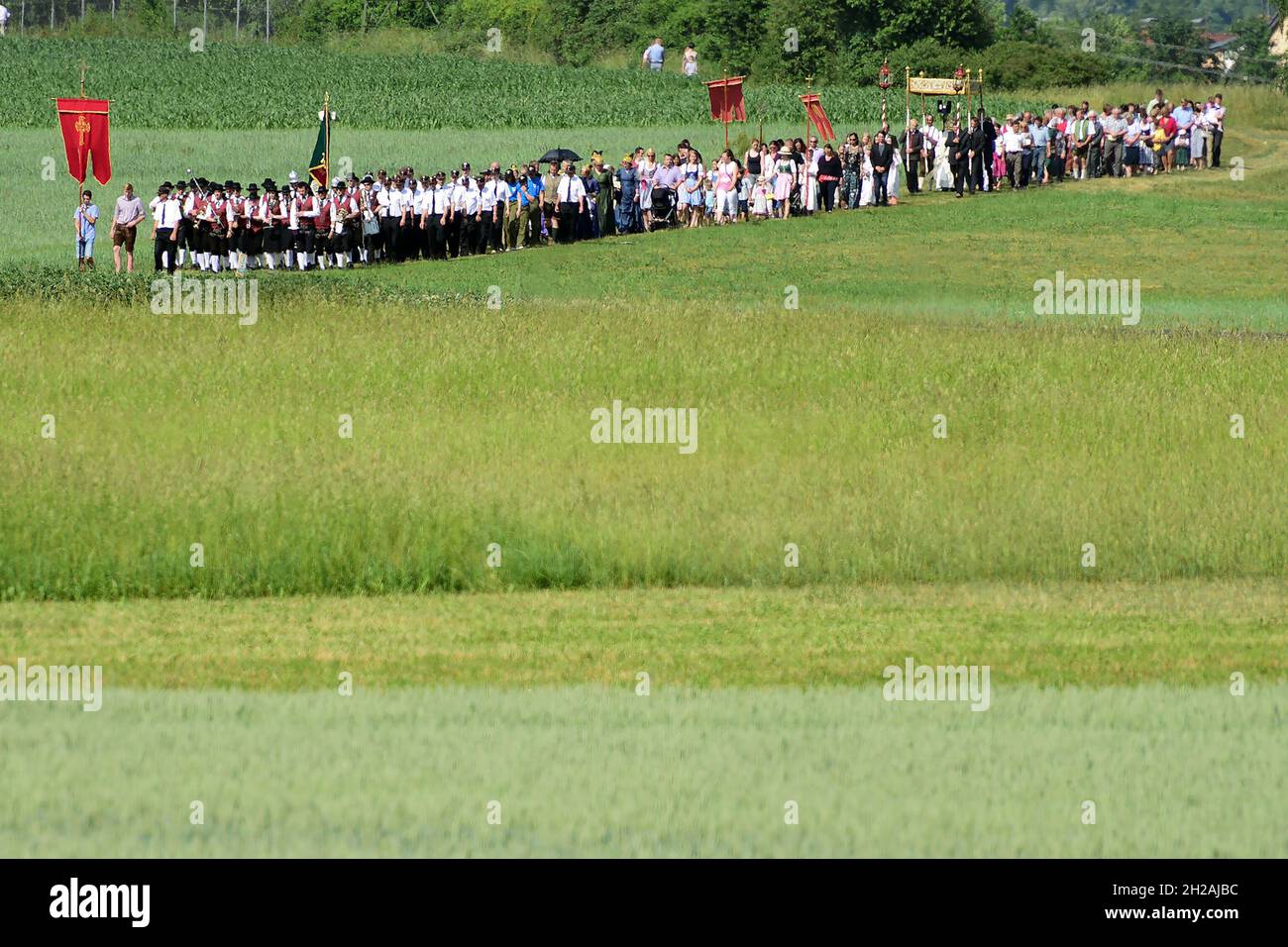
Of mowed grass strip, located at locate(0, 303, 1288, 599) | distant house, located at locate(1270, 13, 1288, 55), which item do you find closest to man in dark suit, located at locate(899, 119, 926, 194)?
mowed grass strip, located at locate(0, 303, 1288, 599)

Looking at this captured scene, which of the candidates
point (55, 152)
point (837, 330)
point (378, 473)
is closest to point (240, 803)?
point (378, 473)

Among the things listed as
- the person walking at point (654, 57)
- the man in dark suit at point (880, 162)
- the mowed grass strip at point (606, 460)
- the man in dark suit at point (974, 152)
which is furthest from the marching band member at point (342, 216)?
the person walking at point (654, 57)

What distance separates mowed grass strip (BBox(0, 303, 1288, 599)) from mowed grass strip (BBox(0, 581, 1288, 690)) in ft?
1.93

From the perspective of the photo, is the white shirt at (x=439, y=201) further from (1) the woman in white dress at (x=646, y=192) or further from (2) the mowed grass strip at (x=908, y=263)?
(1) the woman in white dress at (x=646, y=192)

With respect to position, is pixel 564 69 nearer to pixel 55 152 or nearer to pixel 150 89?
pixel 150 89

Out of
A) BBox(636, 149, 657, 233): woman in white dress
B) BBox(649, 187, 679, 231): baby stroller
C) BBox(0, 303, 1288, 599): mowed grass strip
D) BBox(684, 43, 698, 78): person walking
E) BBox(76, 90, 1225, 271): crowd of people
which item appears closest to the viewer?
BBox(0, 303, 1288, 599): mowed grass strip

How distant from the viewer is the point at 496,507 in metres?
16.9

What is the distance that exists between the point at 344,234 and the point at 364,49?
7059 cm

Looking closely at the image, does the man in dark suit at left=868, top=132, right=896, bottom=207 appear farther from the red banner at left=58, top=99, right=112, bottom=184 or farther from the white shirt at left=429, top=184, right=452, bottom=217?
the red banner at left=58, top=99, right=112, bottom=184

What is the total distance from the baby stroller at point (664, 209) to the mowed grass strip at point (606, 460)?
21258 millimetres

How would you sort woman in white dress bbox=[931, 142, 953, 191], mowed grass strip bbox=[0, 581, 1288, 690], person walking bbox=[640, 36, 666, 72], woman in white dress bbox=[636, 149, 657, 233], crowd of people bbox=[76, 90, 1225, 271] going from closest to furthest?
1. mowed grass strip bbox=[0, 581, 1288, 690]
2. crowd of people bbox=[76, 90, 1225, 271]
3. woman in white dress bbox=[636, 149, 657, 233]
4. woman in white dress bbox=[931, 142, 953, 191]
5. person walking bbox=[640, 36, 666, 72]

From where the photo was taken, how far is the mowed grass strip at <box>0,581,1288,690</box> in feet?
40.4

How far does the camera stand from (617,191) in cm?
4584

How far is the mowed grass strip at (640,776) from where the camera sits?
815 cm
